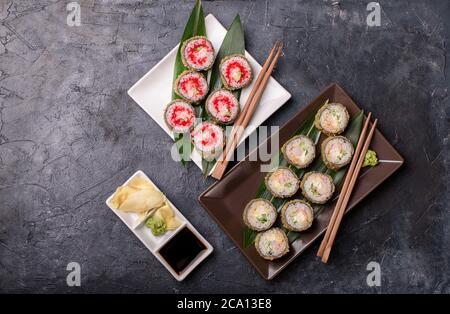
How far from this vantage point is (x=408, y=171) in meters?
3.81

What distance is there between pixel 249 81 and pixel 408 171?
53.8 inches

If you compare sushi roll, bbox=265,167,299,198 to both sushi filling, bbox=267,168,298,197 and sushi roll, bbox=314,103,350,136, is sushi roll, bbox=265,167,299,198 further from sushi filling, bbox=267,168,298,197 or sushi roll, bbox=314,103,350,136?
sushi roll, bbox=314,103,350,136

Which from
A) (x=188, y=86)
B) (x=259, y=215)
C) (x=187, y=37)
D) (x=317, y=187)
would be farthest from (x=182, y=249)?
(x=187, y=37)

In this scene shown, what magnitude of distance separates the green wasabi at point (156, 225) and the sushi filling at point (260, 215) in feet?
1.91

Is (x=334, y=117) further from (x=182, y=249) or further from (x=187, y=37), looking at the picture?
(x=182, y=249)

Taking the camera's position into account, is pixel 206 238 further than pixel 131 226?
Yes

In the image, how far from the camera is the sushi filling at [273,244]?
11.5 ft

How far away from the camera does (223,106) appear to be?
3.60 m

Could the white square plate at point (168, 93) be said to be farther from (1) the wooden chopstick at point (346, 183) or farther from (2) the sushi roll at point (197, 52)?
(1) the wooden chopstick at point (346, 183)

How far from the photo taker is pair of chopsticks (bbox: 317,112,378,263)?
353 centimetres

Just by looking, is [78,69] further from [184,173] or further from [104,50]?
[184,173]

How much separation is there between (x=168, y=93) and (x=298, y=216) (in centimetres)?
126

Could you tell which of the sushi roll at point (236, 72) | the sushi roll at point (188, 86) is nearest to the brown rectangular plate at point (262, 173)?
the sushi roll at point (236, 72)
